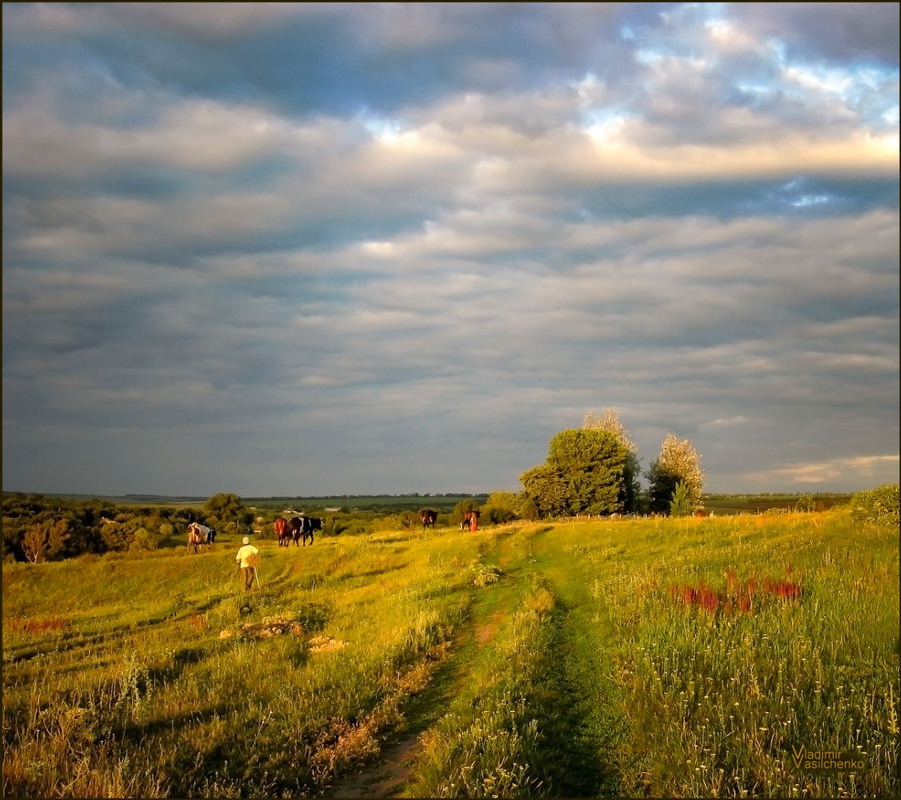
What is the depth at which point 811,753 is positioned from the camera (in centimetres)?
845

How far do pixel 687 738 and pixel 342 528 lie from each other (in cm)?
7778

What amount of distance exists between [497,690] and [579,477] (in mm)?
68753

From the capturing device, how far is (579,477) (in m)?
78.3

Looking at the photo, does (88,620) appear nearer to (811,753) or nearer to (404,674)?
(404,674)

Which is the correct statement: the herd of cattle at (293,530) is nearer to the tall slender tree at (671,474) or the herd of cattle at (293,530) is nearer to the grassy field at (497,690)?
the grassy field at (497,690)

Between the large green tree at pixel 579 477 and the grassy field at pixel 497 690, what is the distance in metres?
52.7

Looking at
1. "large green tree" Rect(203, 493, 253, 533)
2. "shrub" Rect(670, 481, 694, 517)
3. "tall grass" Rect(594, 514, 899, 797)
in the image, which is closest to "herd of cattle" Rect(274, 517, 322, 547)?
"tall grass" Rect(594, 514, 899, 797)

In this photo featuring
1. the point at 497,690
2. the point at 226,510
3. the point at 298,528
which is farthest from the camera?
the point at 226,510

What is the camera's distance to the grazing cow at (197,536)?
49.2m

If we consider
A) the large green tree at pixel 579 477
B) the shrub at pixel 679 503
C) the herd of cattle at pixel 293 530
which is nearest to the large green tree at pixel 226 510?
the large green tree at pixel 579 477

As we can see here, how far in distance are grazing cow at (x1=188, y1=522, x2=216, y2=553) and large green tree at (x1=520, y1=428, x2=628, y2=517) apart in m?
40.1

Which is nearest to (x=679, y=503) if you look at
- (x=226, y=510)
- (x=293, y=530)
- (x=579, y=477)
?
(x=579, y=477)

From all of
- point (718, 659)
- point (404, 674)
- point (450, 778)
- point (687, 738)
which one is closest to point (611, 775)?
point (687, 738)

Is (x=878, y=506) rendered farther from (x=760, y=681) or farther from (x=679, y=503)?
(x=679, y=503)
